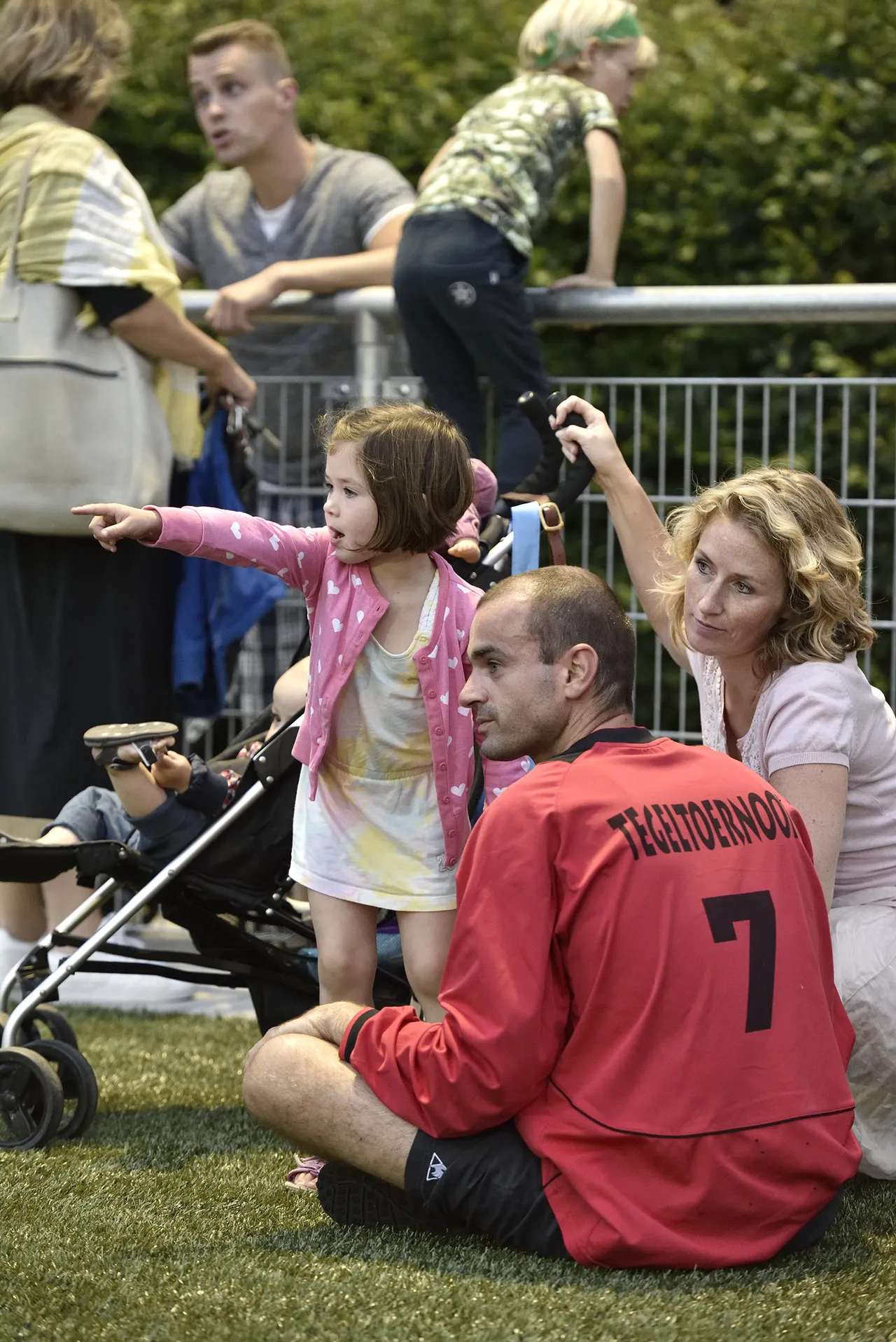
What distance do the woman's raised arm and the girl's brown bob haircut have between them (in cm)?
39

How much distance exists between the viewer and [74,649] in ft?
14.5

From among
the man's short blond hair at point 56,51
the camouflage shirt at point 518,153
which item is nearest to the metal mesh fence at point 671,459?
the camouflage shirt at point 518,153

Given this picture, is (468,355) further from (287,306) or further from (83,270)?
(83,270)

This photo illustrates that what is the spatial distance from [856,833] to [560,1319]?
4.08 feet

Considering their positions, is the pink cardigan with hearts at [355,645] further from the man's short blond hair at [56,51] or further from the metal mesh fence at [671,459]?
the man's short blond hair at [56,51]

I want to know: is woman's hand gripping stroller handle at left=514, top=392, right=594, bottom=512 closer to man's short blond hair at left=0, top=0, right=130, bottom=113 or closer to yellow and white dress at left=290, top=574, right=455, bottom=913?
yellow and white dress at left=290, top=574, right=455, bottom=913

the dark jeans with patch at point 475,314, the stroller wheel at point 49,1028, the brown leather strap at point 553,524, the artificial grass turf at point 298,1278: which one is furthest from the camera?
the dark jeans with patch at point 475,314

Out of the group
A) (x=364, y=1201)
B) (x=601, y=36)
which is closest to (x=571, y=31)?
(x=601, y=36)

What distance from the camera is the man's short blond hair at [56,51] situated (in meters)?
4.31

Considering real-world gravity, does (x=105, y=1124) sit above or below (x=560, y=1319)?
below

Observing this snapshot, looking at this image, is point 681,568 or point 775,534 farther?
point 681,568

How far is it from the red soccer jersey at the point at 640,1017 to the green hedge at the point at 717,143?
3.20 m

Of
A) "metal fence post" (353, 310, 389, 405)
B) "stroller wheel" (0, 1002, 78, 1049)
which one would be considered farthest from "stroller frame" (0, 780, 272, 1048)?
"metal fence post" (353, 310, 389, 405)

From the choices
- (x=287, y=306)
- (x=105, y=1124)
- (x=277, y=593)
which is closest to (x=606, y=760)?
(x=105, y=1124)
